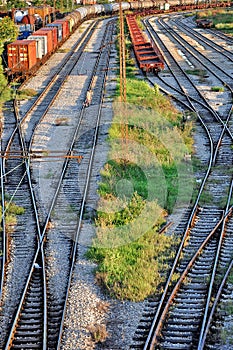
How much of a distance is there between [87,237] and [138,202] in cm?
232

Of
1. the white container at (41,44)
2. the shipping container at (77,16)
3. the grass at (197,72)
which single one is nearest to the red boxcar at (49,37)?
the white container at (41,44)

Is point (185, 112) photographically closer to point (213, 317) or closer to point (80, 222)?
point (80, 222)

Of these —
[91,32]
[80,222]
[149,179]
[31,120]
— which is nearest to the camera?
[80,222]

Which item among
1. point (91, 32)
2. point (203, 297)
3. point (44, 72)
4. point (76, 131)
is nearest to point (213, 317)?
point (203, 297)

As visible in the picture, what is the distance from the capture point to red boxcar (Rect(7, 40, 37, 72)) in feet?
112

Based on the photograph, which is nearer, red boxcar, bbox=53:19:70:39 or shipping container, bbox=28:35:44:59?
shipping container, bbox=28:35:44:59

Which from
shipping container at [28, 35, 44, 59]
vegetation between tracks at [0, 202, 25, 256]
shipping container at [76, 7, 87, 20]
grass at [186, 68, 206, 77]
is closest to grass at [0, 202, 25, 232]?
vegetation between tracks at [0, 202, 25, 256]

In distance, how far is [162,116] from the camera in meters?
24.7

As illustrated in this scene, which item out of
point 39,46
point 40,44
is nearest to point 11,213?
point 39,46

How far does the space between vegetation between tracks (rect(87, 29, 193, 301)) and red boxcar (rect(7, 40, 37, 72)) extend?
34.1 ft

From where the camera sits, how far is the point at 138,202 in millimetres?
16281

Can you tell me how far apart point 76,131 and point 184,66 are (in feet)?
58.6

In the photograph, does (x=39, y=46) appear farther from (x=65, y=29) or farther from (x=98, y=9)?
(x=98, y=9)

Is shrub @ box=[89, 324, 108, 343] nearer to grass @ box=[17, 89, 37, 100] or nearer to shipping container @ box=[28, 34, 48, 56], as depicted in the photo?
grass @ box=[17, 89, 37, 100]
